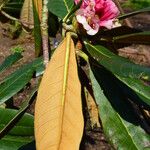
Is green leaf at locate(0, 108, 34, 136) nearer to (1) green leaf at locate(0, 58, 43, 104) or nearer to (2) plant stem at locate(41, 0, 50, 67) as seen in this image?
(1) green leaf at locate(0, 58, 43, 104)

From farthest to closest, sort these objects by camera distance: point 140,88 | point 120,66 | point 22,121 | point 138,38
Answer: point 22,121, point 140,88, point 138,38, point 120,66

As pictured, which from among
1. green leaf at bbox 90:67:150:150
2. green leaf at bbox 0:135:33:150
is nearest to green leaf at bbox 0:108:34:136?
green leaf at bbox 0:135:33:150

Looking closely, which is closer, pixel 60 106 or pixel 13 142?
pixel 60 106

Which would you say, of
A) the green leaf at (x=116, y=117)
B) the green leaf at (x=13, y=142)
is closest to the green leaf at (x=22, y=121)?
the green leaf at (x=13, y=142)

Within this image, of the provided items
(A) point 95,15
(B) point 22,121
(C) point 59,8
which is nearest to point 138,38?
(A) point 95,15

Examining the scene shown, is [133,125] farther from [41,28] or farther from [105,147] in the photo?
[105,147]

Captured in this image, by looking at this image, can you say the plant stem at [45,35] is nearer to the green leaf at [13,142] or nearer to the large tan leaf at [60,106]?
the large tan leaf at [60,106]

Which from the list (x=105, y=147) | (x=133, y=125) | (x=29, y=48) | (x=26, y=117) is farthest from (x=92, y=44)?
(x=29, y=48)

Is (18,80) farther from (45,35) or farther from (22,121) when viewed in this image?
(45,35)
